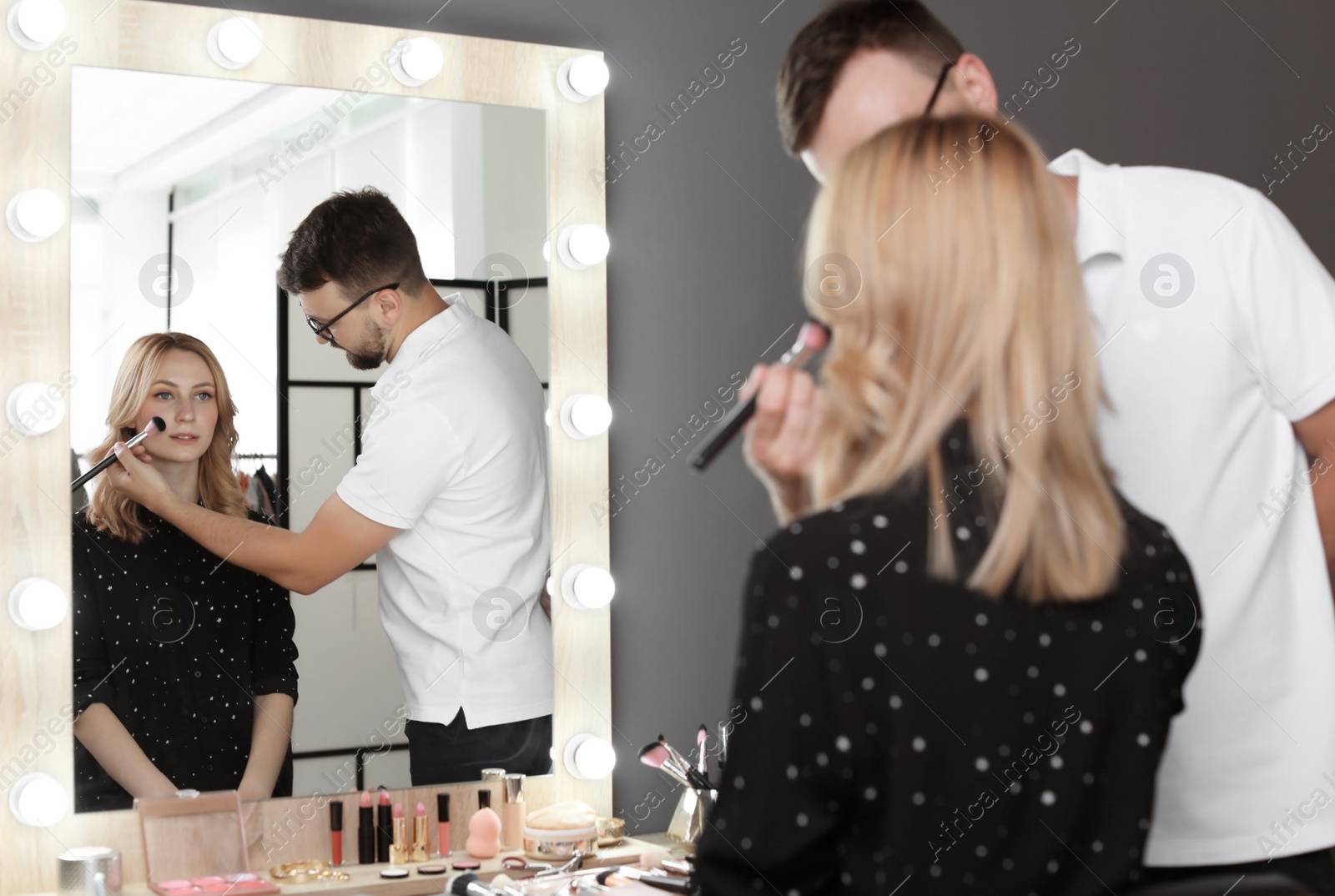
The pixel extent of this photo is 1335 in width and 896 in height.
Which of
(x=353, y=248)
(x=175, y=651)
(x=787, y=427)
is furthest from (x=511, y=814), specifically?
(x=787, y=427)

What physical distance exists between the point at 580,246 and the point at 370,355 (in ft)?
1.04

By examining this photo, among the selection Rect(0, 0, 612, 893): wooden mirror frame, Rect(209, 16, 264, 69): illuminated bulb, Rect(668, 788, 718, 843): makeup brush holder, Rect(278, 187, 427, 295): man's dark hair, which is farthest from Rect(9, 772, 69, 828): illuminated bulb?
Rect(209, 16, 264, 69): illuminated bulb

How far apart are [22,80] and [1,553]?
53cm

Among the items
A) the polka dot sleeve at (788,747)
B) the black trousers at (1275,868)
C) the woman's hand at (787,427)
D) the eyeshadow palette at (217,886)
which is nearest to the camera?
the polka dot sleeve at (788,747)

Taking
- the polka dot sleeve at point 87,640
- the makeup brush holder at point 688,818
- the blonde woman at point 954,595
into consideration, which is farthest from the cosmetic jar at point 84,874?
the blonde woman at point 954,595

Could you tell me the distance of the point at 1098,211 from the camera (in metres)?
1.15

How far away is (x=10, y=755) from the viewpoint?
4.34 ft

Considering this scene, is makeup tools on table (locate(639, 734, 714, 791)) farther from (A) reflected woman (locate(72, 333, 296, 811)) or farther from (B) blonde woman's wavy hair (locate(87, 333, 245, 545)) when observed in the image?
(B) blonde woman's wavy hair (locate(87, 333, 245, 545))

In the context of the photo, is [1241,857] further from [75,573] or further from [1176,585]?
[75,573]

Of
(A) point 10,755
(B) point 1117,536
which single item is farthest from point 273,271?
(B) point 1117,536

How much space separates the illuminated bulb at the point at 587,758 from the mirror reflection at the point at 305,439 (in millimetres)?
37

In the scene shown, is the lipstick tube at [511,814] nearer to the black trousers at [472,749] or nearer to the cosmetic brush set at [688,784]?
the black trousers at [472,749]

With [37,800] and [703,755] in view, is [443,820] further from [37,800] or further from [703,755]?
[37,800]

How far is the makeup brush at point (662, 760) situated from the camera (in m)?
1.47
